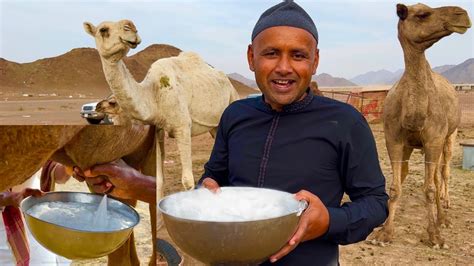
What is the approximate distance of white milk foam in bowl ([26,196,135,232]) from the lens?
146cm

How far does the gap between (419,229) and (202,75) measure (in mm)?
2876

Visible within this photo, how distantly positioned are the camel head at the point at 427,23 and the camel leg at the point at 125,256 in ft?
11.5

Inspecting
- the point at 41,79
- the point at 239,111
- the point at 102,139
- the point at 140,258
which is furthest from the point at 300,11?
the point at 41,79

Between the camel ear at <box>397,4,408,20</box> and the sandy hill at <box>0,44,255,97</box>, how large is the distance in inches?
1153

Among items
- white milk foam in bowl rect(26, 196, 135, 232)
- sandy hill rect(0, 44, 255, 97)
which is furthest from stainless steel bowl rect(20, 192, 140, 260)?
sandy hill rect(0, 44, 255, 97)

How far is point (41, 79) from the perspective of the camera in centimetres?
3600

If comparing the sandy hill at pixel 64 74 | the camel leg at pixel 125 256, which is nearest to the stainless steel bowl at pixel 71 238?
the camel leg at pixel 125 256

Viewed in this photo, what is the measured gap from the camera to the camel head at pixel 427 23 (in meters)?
4.25

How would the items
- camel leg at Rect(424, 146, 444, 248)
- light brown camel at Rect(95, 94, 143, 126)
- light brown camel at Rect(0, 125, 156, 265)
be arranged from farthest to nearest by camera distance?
camel leg at Rect(424, 146, 444, 248) < light brown camel at Rect(95, 94, 143, 126) < light brown camel at Rect(0, 125, 156, 265)

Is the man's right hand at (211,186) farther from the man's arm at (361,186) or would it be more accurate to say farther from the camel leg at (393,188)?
the camel leg at (393,188)

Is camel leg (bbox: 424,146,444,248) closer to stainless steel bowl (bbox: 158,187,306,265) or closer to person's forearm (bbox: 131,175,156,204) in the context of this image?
person's forearm (bbox: 131,175,156,204)

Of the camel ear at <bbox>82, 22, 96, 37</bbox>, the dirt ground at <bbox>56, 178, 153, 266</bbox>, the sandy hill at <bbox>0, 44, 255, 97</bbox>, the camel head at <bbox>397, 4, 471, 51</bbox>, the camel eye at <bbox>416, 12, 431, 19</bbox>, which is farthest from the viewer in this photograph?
the sandy hill at <bbox>0, 44, 255, 97</bbox>

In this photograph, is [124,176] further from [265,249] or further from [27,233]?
[265,249]

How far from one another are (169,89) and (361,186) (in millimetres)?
3869
